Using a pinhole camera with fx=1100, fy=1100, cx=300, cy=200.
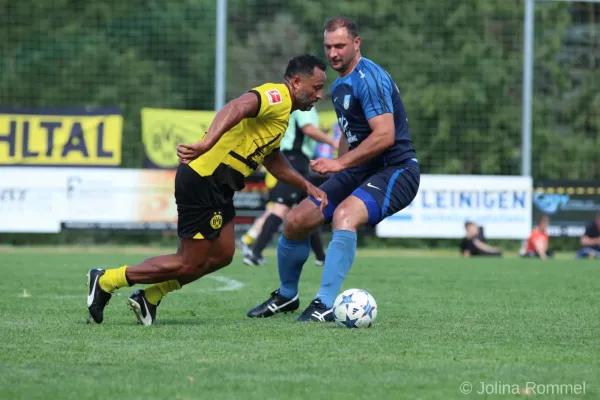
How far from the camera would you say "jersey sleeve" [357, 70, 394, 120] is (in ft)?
23.8

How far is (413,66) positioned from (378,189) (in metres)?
18.4

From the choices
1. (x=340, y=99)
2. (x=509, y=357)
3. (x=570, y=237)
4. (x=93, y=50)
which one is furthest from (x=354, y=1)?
(x=509, y=357)

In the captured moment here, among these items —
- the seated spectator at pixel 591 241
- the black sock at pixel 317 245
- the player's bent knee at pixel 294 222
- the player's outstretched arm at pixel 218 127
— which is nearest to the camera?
the player's outstretched arm at pixel 218 127

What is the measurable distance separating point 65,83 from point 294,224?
18432 mm

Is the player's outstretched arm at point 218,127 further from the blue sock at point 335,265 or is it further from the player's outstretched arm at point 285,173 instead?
the blue sock at point 335,265

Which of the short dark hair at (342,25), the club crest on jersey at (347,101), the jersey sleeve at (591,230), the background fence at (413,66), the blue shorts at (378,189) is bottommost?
the jersey sleeve at (591,230)

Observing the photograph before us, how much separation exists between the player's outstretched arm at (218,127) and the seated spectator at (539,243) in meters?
13.1

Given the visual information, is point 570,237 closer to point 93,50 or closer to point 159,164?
point 159,164

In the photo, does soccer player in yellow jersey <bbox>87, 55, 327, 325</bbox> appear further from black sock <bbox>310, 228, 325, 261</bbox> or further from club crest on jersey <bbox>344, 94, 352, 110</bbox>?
black sock <bbox>310, 228, 325, 261</bbox>

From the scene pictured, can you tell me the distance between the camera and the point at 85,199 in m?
19.0

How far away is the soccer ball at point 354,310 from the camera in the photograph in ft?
21.9

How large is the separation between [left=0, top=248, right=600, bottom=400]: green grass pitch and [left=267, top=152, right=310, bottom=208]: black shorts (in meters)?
3.38

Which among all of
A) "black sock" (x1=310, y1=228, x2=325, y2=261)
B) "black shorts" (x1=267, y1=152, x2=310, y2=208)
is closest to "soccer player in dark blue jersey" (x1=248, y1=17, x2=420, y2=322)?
"black shorts" (x1=267, y1=152, x2=310, y2=208)

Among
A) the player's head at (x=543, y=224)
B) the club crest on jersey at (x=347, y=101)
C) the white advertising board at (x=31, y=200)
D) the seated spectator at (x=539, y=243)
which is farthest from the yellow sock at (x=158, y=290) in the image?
the player's head at (x=543, y=224)
